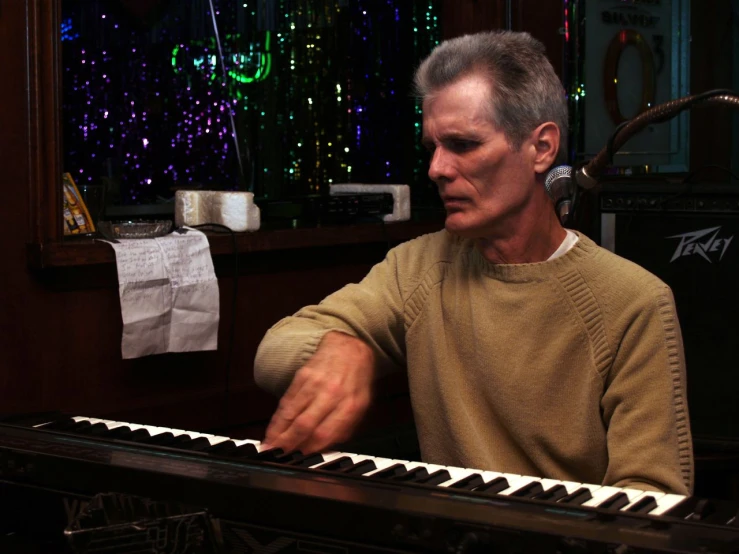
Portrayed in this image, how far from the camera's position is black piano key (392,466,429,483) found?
48.2 inches

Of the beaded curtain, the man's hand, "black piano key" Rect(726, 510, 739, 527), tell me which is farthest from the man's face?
the beaded curtain

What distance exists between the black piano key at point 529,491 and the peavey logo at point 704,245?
207cm

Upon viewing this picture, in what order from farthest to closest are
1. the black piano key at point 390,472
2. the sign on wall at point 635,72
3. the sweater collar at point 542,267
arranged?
the sign on wall at point 635,72
the sweater collar at point 542,267
the black piano key at point 390,472

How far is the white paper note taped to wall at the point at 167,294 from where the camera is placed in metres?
2.91

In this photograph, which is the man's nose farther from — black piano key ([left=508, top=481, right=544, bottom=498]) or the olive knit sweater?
black piano key ([left=508, top=481, right=544, bottom=498])

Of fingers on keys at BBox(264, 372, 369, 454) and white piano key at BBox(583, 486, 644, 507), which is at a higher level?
fingers on keys at BBox(264, 372, 369, 454)

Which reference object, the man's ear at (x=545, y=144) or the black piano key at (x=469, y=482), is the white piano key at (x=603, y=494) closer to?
the black piano key at (x=469, y=482)

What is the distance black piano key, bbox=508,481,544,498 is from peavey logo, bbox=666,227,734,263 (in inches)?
81.6

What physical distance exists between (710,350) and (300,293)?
4.15 ft

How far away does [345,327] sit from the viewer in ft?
5.64

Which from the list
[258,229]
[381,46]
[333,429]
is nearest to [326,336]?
[333,429]

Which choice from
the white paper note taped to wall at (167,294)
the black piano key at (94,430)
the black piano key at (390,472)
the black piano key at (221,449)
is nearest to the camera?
the black piano key at (390,472)

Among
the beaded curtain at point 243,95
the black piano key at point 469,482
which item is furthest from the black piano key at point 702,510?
the beaded curtain at point 243,95

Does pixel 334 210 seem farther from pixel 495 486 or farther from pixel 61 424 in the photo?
pixel 495 486
